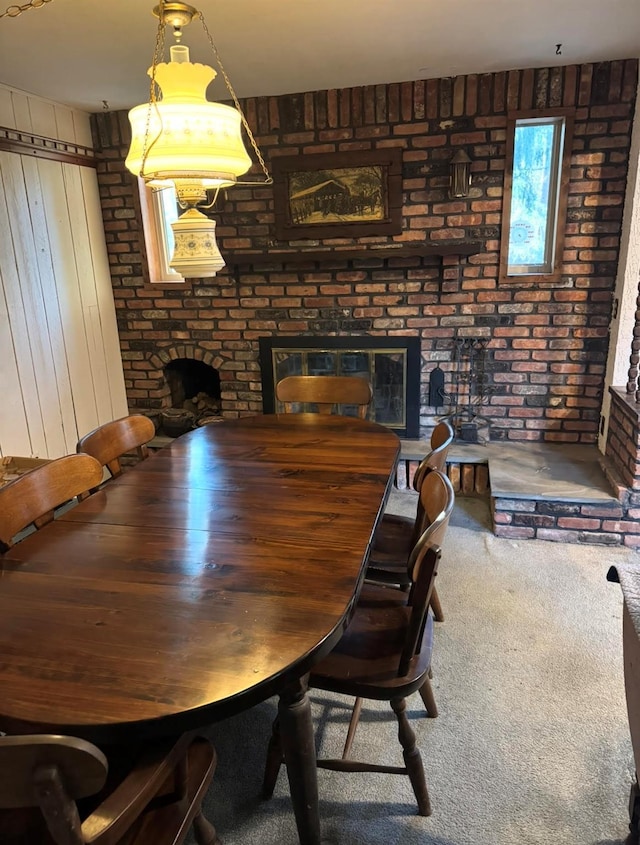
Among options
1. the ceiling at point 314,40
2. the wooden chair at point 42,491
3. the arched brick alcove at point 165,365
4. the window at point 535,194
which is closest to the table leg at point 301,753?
the wooden chair at point 42,491

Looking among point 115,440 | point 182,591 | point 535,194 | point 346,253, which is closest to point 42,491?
point 115,440

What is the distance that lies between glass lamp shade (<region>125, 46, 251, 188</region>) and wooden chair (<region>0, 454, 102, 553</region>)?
2.85ft

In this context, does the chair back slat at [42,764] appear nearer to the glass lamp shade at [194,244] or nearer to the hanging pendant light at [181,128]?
the hanging pendant light at [181,128]

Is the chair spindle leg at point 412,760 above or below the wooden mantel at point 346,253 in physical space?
below

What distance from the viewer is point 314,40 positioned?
2.45 meters

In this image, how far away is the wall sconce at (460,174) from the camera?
302 centimetres

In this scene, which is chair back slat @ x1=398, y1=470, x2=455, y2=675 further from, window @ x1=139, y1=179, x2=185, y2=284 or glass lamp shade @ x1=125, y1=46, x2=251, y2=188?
window @ x1=139, y1=179, x2=185, y2=284

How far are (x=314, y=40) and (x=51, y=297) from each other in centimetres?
201

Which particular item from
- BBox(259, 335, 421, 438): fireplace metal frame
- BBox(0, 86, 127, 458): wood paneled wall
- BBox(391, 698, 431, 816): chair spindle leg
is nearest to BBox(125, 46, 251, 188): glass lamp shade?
BBox(391, 698, 431, 816): chair spindle leg

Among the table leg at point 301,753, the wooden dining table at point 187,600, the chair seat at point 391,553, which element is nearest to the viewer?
the wooden dining table at point 187,600

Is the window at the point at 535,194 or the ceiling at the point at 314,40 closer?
the ceiling at the point at 314,40

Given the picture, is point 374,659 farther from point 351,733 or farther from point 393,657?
point 351,733

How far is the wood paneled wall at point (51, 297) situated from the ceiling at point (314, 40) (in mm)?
388

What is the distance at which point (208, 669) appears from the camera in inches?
37.6
